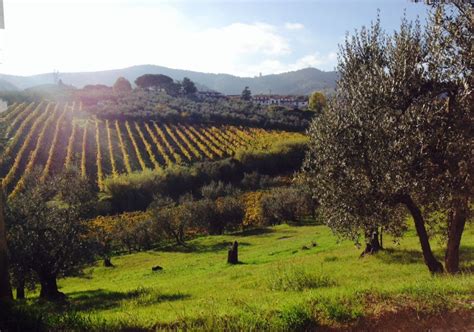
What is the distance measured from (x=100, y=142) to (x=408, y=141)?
316 ft

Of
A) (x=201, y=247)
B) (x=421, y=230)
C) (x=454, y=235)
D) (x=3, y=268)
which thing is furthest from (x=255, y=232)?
(x=3, y=268)

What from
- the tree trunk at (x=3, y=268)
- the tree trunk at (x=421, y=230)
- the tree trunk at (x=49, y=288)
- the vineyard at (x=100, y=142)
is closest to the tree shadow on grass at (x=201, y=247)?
the tree trunk at (x=49, y=288)

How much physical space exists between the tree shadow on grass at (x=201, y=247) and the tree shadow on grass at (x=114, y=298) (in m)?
Result: 23.5

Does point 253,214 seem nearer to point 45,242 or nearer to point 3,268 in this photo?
point 45,242

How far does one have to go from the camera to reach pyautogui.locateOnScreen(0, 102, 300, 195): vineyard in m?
84.8

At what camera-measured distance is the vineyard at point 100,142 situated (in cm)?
8481

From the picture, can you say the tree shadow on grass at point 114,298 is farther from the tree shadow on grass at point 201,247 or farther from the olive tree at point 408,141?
the tree shadow on grass at point 201,247

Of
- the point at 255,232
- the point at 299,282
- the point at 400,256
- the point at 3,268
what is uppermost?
the point at 3,268

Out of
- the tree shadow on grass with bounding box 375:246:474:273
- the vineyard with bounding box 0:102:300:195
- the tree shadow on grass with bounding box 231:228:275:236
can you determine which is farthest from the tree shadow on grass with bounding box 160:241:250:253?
the vineyard with bounding box 0:102:300:195

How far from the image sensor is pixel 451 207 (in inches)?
596

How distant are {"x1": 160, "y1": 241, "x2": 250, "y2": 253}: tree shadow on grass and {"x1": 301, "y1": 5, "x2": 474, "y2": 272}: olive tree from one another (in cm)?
3587

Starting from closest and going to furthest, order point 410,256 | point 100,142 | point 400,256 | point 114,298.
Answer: point 114,298 → point 410,256 → point 400,256 → point 100,142

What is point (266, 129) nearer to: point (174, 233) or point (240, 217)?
point (240, 217)

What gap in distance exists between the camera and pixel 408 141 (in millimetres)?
14117
